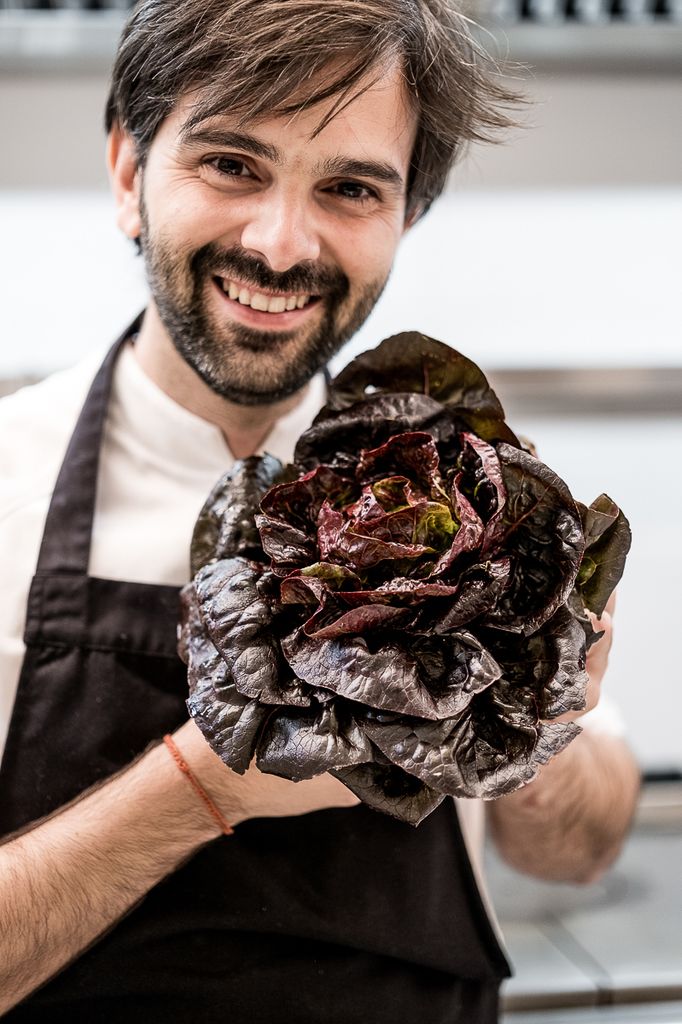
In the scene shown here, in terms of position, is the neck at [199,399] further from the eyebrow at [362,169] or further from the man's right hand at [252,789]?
the man's right hand at [252,789]

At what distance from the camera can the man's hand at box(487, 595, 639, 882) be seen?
1579 mm

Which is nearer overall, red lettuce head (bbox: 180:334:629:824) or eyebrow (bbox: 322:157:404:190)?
red lettuce head (bbox: 180:334:629:824)

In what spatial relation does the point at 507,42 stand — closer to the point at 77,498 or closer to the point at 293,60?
the point at 293,60

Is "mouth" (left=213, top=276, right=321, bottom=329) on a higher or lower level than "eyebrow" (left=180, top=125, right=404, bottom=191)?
lower

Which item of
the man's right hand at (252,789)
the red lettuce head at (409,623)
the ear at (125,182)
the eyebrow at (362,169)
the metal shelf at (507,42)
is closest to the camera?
the red lettuce head at (409,623)

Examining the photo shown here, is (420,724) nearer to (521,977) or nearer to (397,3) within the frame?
(397,3)

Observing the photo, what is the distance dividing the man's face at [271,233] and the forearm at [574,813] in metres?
0.74

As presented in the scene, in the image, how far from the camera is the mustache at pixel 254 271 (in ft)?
3.97

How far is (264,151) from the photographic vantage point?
1172 millimetres

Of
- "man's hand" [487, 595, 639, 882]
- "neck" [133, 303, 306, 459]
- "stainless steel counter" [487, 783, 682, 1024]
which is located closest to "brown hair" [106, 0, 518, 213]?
"neck" [133, 303, 306, 459]

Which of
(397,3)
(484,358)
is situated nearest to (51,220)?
(484,358)

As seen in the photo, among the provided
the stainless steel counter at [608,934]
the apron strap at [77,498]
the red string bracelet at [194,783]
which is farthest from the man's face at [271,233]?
the stainless steel counter at [608,934]

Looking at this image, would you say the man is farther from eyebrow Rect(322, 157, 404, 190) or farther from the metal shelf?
the metal shelf

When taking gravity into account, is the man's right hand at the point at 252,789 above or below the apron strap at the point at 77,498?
below
